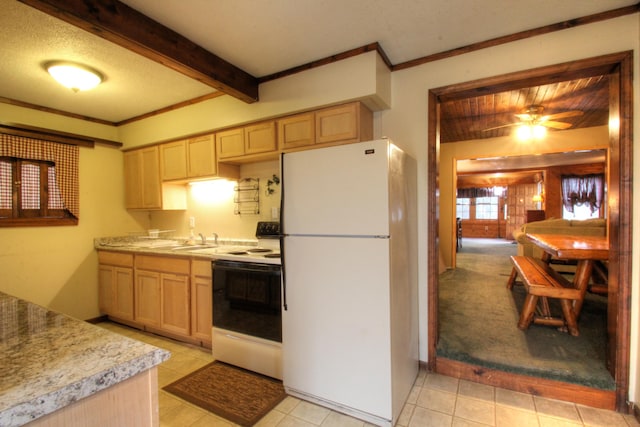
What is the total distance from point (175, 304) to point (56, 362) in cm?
248

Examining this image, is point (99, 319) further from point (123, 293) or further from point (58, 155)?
point (58, 155)

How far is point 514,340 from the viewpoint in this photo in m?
2.52

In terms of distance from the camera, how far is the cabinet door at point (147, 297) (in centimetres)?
308

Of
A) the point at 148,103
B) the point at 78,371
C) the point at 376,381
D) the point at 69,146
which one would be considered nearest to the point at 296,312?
the point at 376,381

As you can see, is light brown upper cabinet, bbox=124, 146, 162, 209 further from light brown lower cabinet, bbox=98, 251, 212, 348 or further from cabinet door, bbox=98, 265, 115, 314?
cabinet door, bbox=98, 265, 115, 314

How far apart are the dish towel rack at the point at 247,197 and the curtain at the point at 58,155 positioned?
186 centimetres

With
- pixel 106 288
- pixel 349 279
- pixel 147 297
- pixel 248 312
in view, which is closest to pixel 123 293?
pixel 106 288

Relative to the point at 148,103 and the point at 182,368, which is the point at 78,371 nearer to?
the point at 182,368

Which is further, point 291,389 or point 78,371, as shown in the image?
point 291,389

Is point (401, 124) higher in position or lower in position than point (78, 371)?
higher

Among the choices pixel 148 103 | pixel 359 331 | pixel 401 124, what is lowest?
pixel 359 331

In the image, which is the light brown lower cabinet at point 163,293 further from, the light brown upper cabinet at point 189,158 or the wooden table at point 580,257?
the wooden table at point 580,257

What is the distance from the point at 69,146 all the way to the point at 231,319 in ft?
9.33

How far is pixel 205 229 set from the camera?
375 centimetres
